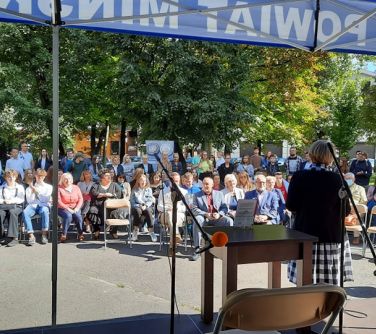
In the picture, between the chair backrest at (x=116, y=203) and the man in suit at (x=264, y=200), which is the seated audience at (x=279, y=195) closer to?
the man in suit at (x=264, y=200)

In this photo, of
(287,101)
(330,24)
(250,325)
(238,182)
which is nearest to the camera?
(250,325)

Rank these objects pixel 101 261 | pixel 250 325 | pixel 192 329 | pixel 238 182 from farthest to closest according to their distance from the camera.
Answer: pixel 238 182 → pixel 101 261 → pixel 192 329 → pixel 250 325

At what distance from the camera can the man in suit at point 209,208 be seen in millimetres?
7910

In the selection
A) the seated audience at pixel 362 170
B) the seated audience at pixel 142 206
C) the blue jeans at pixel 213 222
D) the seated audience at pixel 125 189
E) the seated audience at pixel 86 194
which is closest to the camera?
the blue jeans at pixel 213 222

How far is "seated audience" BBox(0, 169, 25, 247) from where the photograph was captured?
8.38 metres

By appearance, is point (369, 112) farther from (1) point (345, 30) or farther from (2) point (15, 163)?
(1) point (345, 30)

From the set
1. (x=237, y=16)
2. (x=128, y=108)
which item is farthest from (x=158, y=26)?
(x=128, y=108)

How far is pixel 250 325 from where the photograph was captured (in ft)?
7.26

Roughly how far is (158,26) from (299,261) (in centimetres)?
248

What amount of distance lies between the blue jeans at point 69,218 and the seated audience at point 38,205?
270mm

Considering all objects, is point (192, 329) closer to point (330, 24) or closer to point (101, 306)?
point (101, 306)

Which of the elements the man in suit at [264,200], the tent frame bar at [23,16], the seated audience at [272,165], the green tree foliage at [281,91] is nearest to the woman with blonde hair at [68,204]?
the man in suit at [264,200]

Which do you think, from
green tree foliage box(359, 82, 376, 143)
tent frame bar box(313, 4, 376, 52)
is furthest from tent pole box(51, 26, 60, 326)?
green tree foliage box(359, 82, 376, 143)

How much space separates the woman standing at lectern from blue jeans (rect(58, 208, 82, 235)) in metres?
5.52
